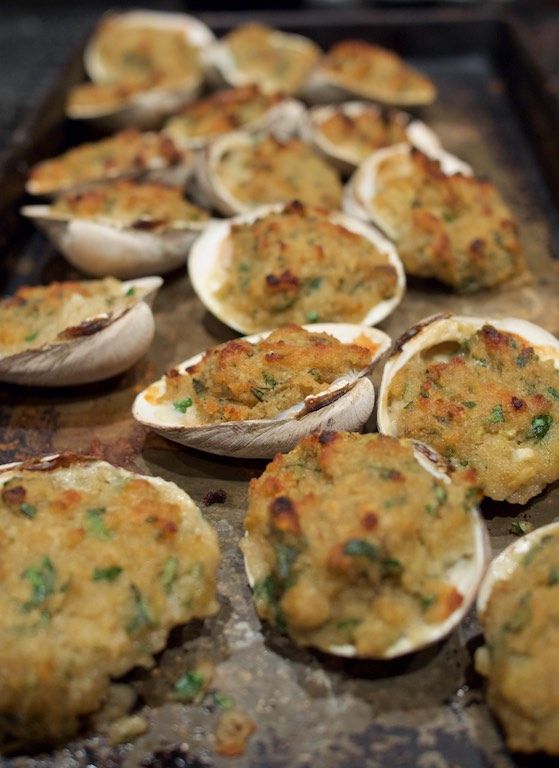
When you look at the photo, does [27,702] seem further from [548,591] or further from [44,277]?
[44,277]

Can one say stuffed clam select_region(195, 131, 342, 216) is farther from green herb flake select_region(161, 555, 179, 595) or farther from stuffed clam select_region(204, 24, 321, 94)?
green herb flake select_region(161, 555, 179, 595)

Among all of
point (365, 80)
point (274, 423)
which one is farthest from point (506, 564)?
point (365, 80)

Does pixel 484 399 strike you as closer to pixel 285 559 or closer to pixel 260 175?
pixel 285 559

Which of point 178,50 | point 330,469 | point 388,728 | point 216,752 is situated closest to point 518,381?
point 330,469

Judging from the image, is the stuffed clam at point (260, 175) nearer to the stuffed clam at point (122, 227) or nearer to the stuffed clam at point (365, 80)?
the stuffed clam at point (122, 227)

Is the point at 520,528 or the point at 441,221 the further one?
the point at 441,221
